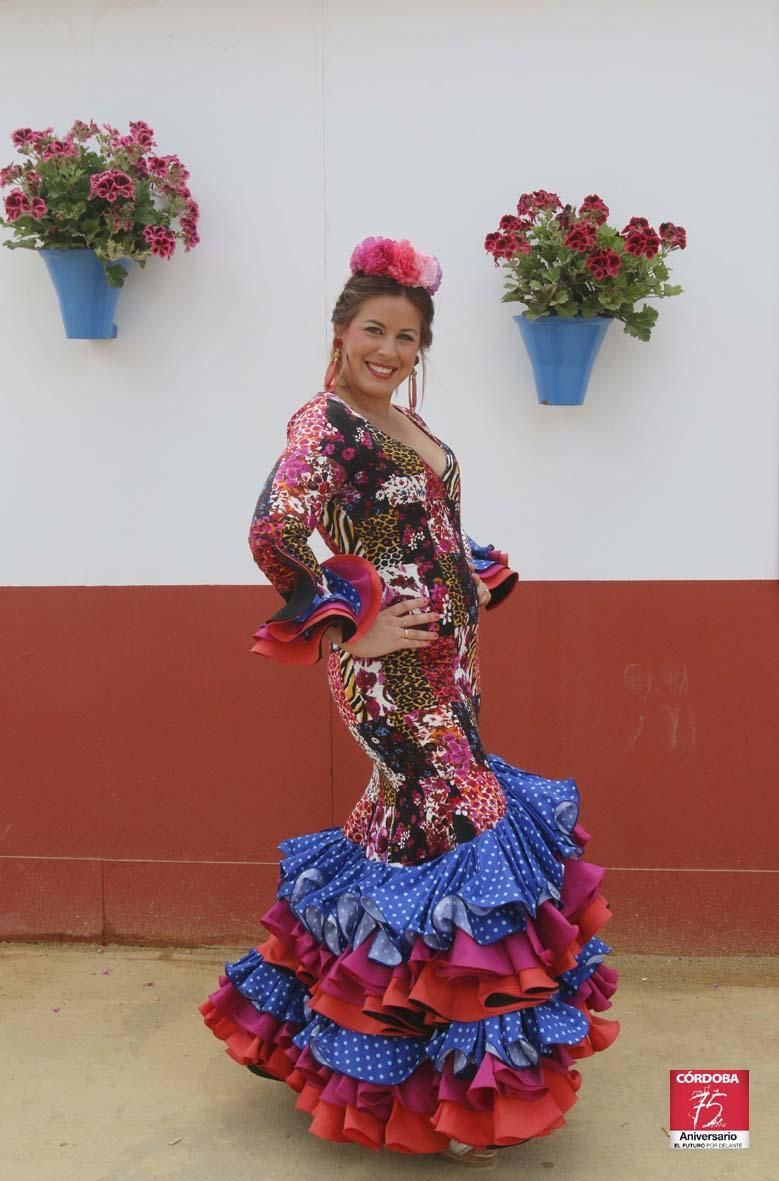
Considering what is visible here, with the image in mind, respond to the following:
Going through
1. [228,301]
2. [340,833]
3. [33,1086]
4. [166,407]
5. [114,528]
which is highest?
[228,301]

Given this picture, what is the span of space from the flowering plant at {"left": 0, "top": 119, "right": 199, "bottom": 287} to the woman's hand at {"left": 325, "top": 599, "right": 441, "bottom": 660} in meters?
1.61

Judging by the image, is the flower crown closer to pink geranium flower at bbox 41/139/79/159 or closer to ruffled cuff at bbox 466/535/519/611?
ruffled cuff at bbox 466/535/519/611

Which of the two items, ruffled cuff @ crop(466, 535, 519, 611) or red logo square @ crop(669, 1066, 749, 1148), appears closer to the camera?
red logo square @ crop(669, 1066, 749, 1148)

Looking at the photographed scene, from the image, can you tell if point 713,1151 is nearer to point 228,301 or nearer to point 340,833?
point 340,833

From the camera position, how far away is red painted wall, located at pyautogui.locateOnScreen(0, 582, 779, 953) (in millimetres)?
4289

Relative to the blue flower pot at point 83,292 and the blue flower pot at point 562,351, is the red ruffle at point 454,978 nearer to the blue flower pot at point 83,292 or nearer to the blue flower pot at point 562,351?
the blue flower pot at point 562,351

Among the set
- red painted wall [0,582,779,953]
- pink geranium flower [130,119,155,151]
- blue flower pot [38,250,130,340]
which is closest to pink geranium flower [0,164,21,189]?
blue flower pot [38,250,130,340]

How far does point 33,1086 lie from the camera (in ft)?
11.8

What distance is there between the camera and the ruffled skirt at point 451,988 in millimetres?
2947

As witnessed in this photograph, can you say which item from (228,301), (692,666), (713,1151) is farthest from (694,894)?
(228,301)

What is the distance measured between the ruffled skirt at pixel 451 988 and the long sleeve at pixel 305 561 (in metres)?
0.62

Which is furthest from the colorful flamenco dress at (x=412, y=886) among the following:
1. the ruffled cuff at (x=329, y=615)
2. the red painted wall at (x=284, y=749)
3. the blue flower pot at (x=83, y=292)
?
the blue flower pot at (x=83, y=292)

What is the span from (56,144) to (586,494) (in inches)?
74.9

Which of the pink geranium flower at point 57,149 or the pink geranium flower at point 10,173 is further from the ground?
the pink geranium flower at point 57,149
